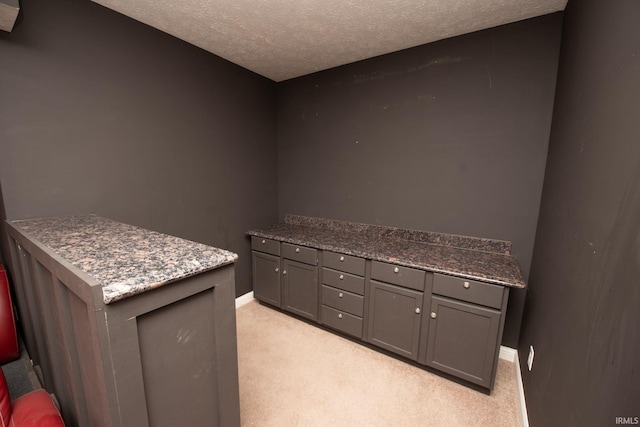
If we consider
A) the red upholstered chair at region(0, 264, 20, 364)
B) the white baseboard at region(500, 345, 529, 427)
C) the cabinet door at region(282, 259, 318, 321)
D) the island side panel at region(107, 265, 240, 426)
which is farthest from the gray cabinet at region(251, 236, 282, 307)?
the white baseboard at region(500, 345, 529, 427)

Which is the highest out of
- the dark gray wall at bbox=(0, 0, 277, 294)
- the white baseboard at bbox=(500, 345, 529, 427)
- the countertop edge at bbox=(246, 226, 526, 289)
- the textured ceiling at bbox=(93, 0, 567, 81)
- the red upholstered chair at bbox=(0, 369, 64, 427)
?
the textured ceiling at bbox=(93, 0, 567, 81)

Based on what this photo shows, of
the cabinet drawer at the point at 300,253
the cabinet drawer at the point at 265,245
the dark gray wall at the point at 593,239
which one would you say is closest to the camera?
the dark gray wall at the point at 593,239

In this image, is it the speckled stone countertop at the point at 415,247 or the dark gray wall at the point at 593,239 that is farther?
the speckled stone countertop at the point at 415,247

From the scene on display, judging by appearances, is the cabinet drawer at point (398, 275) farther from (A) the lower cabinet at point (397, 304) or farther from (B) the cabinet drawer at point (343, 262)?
(B) the cabinet drawer at point (343, 262)

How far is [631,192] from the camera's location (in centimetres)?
71

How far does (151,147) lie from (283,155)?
142 centimetres

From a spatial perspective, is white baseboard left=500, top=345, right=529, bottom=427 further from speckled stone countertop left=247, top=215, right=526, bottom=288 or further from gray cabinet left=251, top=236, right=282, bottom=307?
gray cabinet left=251, top=236, right=282, bottom=307

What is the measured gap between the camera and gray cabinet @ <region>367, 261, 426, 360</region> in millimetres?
1916

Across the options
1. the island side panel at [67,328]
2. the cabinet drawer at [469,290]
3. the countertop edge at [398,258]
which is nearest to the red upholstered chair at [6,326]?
the island side panel at [67,328]

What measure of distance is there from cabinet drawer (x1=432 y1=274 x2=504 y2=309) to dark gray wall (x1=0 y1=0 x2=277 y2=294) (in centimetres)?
201

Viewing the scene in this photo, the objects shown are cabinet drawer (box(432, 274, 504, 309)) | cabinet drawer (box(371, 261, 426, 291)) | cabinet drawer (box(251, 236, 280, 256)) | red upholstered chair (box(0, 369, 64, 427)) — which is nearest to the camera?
red upholstered chair (box(0, 369, 64, 427))

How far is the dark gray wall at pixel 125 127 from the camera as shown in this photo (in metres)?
1.53

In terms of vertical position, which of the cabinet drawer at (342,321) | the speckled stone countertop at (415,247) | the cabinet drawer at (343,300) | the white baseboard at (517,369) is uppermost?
the speckled stone countertop at (415,247)

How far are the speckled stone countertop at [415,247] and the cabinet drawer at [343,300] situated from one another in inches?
14.9
